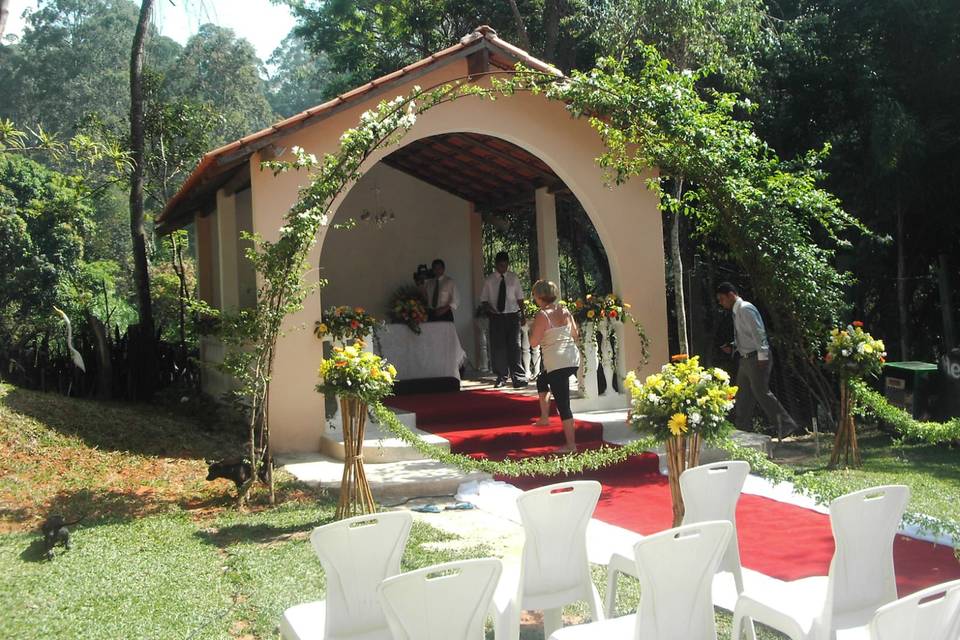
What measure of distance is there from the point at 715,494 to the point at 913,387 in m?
7.72

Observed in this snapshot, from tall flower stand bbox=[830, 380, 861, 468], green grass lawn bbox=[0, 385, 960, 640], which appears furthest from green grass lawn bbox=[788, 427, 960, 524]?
tall flower stand bbox=[830, 380, 861, 468]

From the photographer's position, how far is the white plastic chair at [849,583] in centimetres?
381

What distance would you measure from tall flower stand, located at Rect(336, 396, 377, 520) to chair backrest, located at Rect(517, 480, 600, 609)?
3.18 m

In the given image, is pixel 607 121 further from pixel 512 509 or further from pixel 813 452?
pixel 512 509

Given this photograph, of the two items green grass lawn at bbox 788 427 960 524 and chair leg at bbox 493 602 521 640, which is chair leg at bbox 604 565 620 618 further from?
green grass lawn at bbox 788 427 960 524

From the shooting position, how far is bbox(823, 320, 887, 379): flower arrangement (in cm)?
886

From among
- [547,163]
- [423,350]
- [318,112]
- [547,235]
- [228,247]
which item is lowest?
[423,350]

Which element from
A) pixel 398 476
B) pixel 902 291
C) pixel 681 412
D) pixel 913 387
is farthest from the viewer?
pixel 902 291

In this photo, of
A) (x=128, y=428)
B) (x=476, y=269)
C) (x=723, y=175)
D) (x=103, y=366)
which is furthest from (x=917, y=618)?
(x=476, y=269)

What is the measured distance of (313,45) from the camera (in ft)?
73.0

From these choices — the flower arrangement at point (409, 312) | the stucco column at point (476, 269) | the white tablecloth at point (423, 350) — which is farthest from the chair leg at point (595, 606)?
the stucco column at point (476, 269)

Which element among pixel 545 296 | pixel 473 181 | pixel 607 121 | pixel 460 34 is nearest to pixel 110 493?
pixel 545 296

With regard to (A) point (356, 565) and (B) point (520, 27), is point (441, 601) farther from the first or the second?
(B) point (520, 27)

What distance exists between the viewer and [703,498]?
15.5ft
